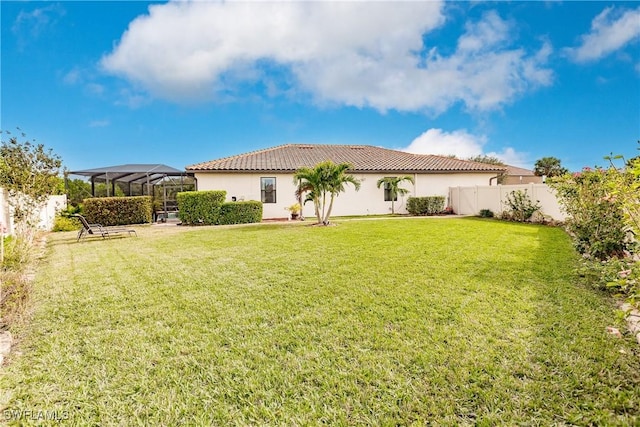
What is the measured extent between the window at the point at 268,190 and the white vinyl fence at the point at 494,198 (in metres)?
13.6

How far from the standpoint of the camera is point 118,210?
58.0 feet

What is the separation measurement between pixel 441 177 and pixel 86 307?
23.9 metres

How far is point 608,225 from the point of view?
7449 millimetres

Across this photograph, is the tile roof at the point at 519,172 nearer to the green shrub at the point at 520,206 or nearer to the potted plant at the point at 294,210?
the green shrub at the point at 520,206

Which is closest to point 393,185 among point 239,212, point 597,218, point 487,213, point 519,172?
point 487,213

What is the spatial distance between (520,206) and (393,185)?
8384 mm

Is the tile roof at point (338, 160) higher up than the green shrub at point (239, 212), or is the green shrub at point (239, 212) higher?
the tile roof at point (338, 160)

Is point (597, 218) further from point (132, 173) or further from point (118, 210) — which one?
point (132, 173)

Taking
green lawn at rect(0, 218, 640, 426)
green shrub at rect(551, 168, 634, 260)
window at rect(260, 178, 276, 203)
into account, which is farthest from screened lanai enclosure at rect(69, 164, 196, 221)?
green shrub at rect(551, 168, 634, 260)

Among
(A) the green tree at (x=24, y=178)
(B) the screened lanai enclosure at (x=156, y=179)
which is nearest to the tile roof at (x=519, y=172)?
(B) the screened lanai enclosure at (x=156, y=179)

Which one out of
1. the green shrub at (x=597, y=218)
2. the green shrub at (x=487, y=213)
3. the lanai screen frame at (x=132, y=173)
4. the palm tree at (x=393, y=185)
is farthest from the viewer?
the palm tree at (x=393, y=185)

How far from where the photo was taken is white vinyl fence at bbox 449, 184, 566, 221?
49.9ft

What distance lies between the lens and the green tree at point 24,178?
9.73 m

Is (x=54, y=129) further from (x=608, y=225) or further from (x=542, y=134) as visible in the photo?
(x=542, y=134)
